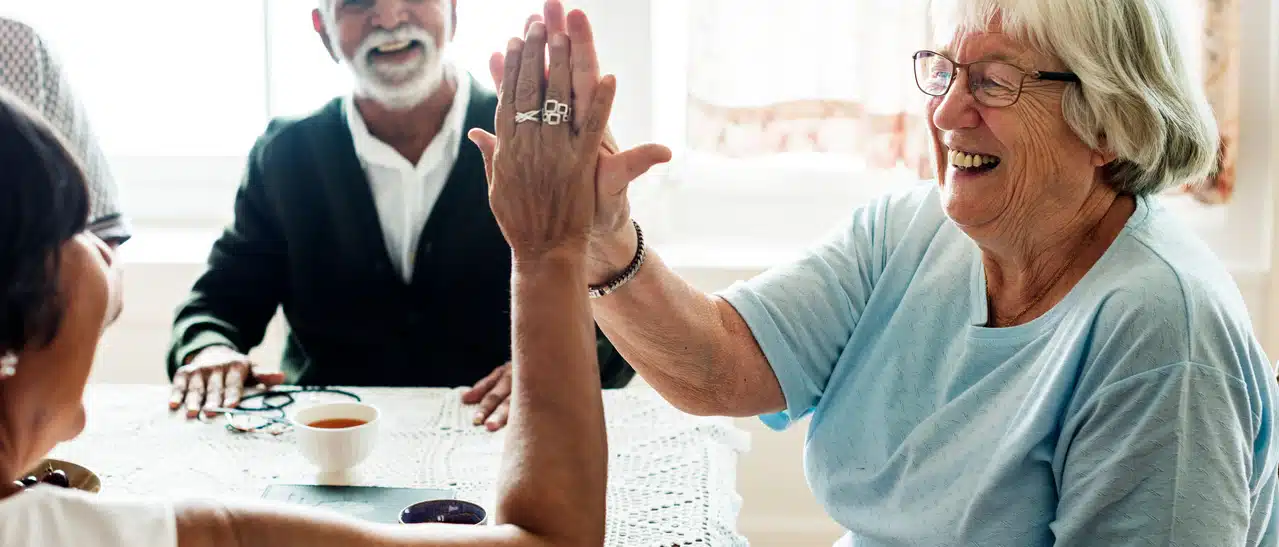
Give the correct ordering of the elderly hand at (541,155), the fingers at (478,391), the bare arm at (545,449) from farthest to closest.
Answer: the fingers at (478,391) < the elderly hand at (541,155) < the bare arm at (545,449)

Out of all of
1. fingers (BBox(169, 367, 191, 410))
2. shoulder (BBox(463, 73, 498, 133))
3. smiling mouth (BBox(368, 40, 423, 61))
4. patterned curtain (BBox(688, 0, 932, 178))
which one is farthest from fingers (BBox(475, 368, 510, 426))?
patterned curtain (BBox(688, 0, 932, 178))

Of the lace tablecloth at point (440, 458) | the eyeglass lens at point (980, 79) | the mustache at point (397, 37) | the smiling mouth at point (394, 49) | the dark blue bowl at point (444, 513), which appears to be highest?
the mustache at point (397, 37)

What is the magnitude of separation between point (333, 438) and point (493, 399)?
0.36 meters

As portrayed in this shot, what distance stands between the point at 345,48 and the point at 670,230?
91 cm

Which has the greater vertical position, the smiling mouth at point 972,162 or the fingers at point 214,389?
the smiling mouth at point 972,162

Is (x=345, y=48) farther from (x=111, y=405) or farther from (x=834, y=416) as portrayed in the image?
(x=834, y=416)

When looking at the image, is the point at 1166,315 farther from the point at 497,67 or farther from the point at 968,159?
the point at 497,67

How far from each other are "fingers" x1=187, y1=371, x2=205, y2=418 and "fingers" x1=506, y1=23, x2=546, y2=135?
0.82 m

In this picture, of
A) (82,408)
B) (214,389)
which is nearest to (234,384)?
(214,389)

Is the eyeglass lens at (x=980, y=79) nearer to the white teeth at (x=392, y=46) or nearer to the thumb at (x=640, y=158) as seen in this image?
the thumb at (x=640, y=158)

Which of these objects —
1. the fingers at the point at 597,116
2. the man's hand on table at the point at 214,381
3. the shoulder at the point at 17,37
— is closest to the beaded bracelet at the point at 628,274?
the fingers at the point at 597,116

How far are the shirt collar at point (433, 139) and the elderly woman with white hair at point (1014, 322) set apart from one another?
0.88 m

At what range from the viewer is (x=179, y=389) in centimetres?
175

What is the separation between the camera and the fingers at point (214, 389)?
1692 millimetres
